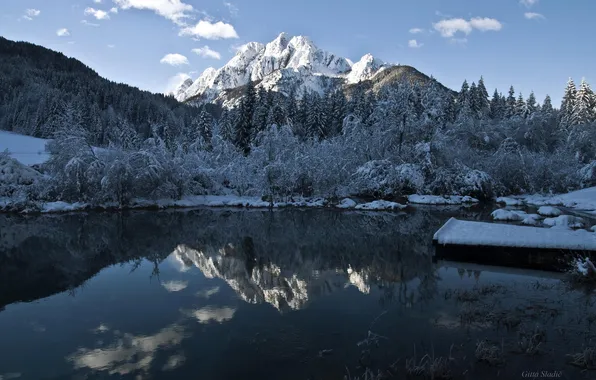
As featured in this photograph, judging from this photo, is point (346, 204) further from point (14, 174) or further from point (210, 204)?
point (14, 174)

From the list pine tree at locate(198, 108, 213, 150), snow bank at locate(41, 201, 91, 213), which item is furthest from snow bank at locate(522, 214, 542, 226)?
pine tree at locate(198, 108, 213, 150)

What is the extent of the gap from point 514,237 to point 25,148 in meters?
64.7

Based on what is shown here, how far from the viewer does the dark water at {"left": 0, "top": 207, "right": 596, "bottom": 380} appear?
7238 millimetres

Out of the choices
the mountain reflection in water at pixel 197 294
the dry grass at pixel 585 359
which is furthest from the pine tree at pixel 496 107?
the dry grass at pixel 585 359

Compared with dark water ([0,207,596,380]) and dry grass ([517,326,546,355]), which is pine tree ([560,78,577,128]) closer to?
dark water ([0,207,596,380])

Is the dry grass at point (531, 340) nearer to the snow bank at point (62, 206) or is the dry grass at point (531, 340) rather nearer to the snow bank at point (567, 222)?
the snow bank at point (567, 222)

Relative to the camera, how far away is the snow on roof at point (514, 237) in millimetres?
14047

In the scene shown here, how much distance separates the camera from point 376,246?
1788 centimetres

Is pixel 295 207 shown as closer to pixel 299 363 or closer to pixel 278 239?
pixel 278 239

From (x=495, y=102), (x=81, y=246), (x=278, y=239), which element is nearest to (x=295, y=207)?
(x=278, y=239)

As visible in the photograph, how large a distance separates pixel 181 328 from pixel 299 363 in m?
3.15

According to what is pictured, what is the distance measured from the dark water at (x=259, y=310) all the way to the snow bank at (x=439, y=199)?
55.7 feet

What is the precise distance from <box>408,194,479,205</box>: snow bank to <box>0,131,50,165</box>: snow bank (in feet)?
136

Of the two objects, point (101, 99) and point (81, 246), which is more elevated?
point (101, 99)
